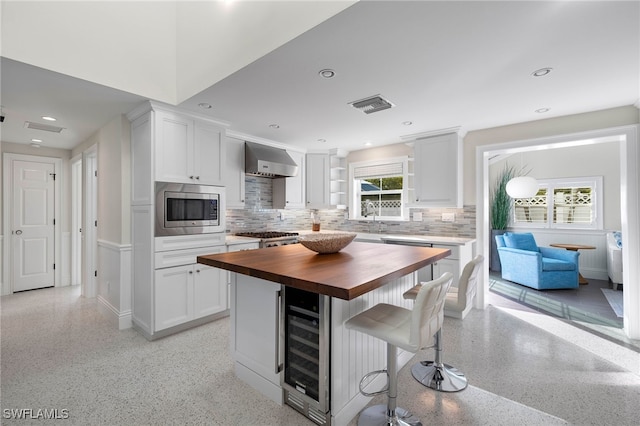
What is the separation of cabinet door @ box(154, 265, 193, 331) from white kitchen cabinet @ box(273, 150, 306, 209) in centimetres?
196

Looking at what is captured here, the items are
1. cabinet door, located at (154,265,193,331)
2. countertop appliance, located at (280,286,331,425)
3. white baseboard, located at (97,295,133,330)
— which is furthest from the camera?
white baseboard, located at (97,295,133,330)

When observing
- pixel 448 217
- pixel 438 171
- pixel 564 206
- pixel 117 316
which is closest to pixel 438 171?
pixel 438 171

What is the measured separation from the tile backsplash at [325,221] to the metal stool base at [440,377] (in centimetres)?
226

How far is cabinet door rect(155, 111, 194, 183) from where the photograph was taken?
305cm

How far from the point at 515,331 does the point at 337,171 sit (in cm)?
365

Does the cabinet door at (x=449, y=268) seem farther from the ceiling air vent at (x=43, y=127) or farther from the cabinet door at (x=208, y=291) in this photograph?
the ceiling air vent at (x=43, y=127)

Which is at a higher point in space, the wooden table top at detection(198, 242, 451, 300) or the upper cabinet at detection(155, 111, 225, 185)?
the upper cabinet at detection(155, 111, 225, 185)

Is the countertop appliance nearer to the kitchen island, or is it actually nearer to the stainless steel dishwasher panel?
the kitchen island

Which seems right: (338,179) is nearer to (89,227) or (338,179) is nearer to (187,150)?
(187,150)

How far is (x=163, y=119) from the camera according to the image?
10.1 feet

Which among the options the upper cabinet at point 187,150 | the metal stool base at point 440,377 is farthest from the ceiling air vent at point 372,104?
the metal stool base at point 440,377

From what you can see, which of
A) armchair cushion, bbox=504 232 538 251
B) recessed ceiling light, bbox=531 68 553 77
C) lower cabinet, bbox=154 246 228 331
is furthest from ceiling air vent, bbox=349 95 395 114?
armchair cushion, bbox=504 232 538 251

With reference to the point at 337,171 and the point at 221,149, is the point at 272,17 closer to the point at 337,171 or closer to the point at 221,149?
the point at 221,149

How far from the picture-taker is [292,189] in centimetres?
492
